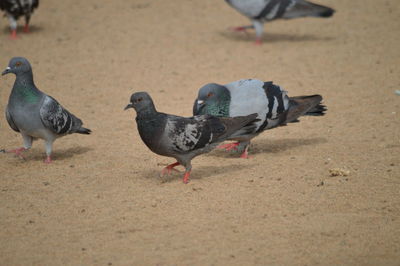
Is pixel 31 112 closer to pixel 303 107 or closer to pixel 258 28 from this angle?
pixel 303 107

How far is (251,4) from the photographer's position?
11.1 m

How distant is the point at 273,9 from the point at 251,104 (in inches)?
191

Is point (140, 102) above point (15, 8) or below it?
below

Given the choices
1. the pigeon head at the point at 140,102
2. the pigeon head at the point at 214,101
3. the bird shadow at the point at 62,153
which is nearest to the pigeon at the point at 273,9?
the pigeon head at the point at 214,101

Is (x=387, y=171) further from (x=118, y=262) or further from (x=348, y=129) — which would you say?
(x=118, y=262)

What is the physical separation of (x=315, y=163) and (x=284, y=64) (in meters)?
3.97

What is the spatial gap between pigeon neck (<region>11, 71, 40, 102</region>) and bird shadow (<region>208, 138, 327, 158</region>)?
208 cm

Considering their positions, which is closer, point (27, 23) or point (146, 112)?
point (146, 112)

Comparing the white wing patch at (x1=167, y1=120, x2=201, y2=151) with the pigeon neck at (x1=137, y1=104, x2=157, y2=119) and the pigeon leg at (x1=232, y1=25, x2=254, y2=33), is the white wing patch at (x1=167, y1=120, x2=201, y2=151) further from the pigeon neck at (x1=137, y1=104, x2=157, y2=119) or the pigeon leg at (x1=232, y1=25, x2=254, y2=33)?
the pigeon leg at (x1=232, y1=25, x2=254, y2=33)

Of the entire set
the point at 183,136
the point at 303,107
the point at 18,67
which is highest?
the point at 18,67

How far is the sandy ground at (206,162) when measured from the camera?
191 inches

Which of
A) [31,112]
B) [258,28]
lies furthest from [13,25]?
[31,112]

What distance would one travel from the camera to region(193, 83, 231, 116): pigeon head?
264 inches

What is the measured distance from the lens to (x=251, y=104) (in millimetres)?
6785
